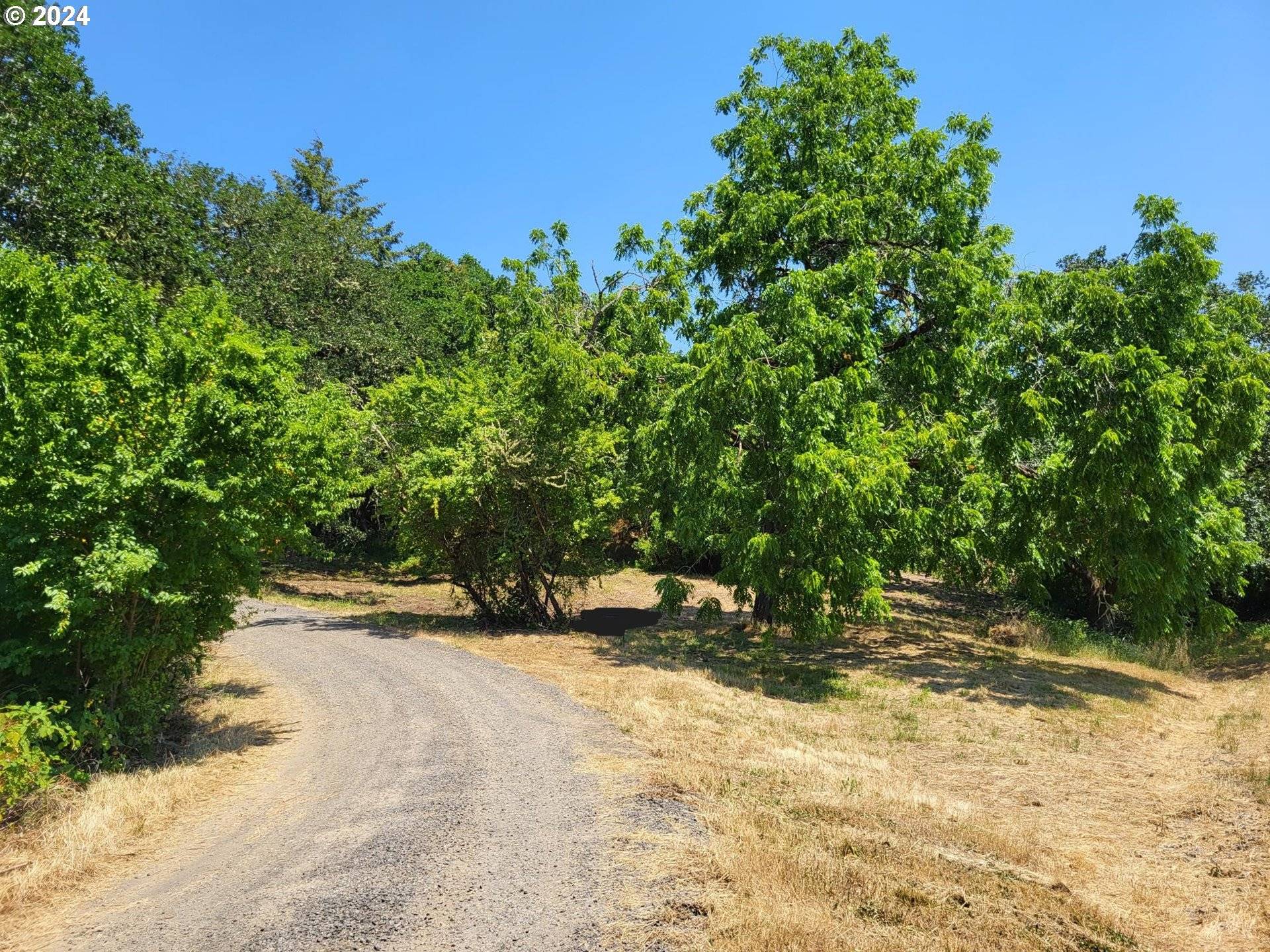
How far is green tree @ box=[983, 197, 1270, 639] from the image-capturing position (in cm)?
→ 1358

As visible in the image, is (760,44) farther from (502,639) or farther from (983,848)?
(983,848)

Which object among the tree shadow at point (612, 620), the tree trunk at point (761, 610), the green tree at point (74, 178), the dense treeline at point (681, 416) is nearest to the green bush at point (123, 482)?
the dense treeline at point (681, 416)

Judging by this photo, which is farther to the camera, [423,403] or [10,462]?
[423,403]

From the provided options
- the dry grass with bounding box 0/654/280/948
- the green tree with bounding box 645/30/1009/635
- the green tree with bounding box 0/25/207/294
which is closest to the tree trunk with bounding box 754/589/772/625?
the green tree with bounding box 645/30/1009/635

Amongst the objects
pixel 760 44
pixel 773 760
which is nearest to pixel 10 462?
pixel 773 760

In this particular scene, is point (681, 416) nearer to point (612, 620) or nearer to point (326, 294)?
point (612, 620)

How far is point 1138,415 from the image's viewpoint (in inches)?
525

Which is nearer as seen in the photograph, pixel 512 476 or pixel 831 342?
pixel 831 342

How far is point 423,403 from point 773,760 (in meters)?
14.4

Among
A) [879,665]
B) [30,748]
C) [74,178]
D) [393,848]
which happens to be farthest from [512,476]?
[74,178]

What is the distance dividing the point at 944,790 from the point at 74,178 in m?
24.7

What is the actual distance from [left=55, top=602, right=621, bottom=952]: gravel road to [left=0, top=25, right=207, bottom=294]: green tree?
47.6 feet

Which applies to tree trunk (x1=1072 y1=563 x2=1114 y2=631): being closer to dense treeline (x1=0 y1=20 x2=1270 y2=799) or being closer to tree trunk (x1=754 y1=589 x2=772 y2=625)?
dense treeline (x1=0 y1=20 x2=1270 y2=799)

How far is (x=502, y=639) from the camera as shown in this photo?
18.7 metres
